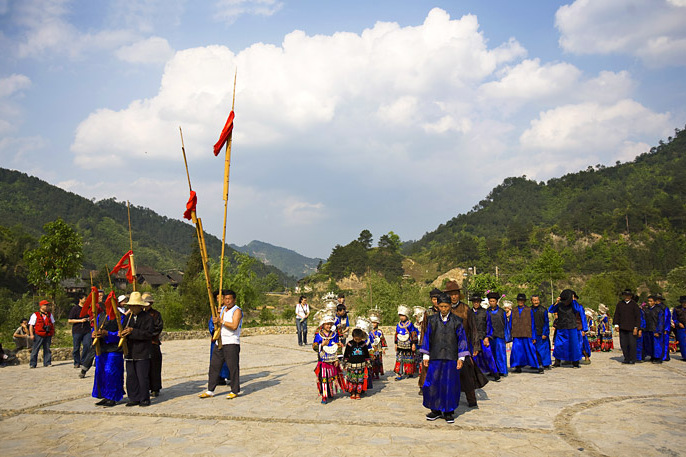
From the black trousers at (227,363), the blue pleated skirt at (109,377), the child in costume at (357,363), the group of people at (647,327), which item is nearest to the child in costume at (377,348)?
the child in costume at (357,363)

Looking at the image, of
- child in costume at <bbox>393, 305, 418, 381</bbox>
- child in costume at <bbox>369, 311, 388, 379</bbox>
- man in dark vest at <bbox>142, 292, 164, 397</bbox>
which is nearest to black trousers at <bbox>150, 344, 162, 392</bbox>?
man in dark vest at <bbox>142, 292, 164, 397</bbox>

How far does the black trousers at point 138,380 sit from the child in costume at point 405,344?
4881mm

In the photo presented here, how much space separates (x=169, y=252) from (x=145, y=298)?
5252 inches

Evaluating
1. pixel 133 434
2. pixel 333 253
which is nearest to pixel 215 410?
pixel 133 434

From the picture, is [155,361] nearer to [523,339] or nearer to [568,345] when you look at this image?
[523,339]

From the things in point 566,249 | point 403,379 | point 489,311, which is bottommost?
point 403,379

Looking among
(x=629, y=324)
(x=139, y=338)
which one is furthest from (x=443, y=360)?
(x=629, y=324)

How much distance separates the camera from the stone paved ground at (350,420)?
5480 millimetres

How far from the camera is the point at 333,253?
88.6 m

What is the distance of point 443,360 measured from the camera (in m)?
6.87

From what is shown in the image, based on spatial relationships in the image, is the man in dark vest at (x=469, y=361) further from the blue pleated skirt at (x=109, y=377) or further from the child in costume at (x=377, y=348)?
the blue pleated skirt at (x=109, y=377)

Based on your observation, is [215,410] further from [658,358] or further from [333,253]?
[333,253]

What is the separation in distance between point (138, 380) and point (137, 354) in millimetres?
411

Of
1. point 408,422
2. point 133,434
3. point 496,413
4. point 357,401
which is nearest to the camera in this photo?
point 133,434
